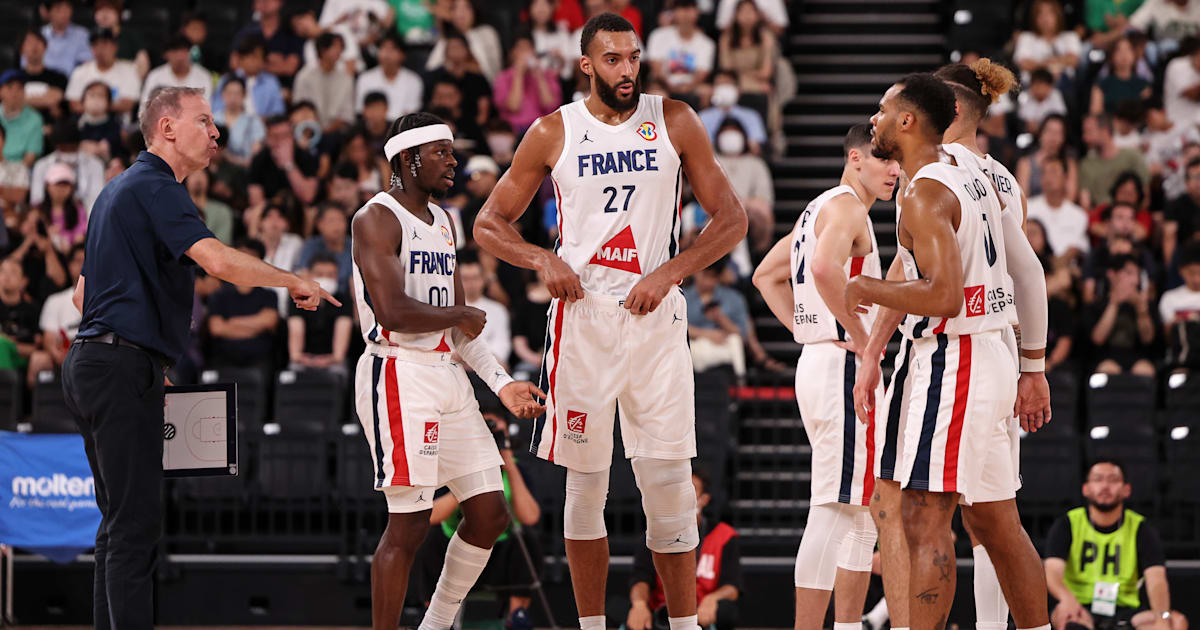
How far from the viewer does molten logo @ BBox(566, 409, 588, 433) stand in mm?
5816

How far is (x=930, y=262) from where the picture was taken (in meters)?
5.17

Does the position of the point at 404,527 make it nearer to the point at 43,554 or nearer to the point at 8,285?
the point at 43,554

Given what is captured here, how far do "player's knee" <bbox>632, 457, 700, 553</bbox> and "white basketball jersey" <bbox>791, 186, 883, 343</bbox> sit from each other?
104 centimetres

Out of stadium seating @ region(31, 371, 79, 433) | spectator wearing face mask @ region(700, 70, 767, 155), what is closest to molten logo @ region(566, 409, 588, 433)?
stadium seating @ region(31, 371, 79, 433)

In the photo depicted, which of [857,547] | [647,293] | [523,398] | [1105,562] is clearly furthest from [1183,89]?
[523,398]

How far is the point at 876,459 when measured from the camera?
18.4 feet

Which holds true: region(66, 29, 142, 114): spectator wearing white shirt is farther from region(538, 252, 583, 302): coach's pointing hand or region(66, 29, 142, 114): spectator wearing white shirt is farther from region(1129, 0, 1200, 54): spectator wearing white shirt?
region(1129, 0, 1200, 54): spectator wearing white shirt

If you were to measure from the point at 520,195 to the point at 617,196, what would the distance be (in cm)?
44

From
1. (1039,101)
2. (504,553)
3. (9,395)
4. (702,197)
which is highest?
(1039,101)

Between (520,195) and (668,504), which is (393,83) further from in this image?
(668,504)

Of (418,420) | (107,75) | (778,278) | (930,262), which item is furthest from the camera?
(107,75)

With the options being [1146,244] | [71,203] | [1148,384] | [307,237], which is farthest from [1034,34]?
[71,203]

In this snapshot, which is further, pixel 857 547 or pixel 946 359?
pixel 857 547

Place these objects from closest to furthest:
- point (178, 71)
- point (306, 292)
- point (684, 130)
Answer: point (306, 292), point (684, 130), point (178, 71)
